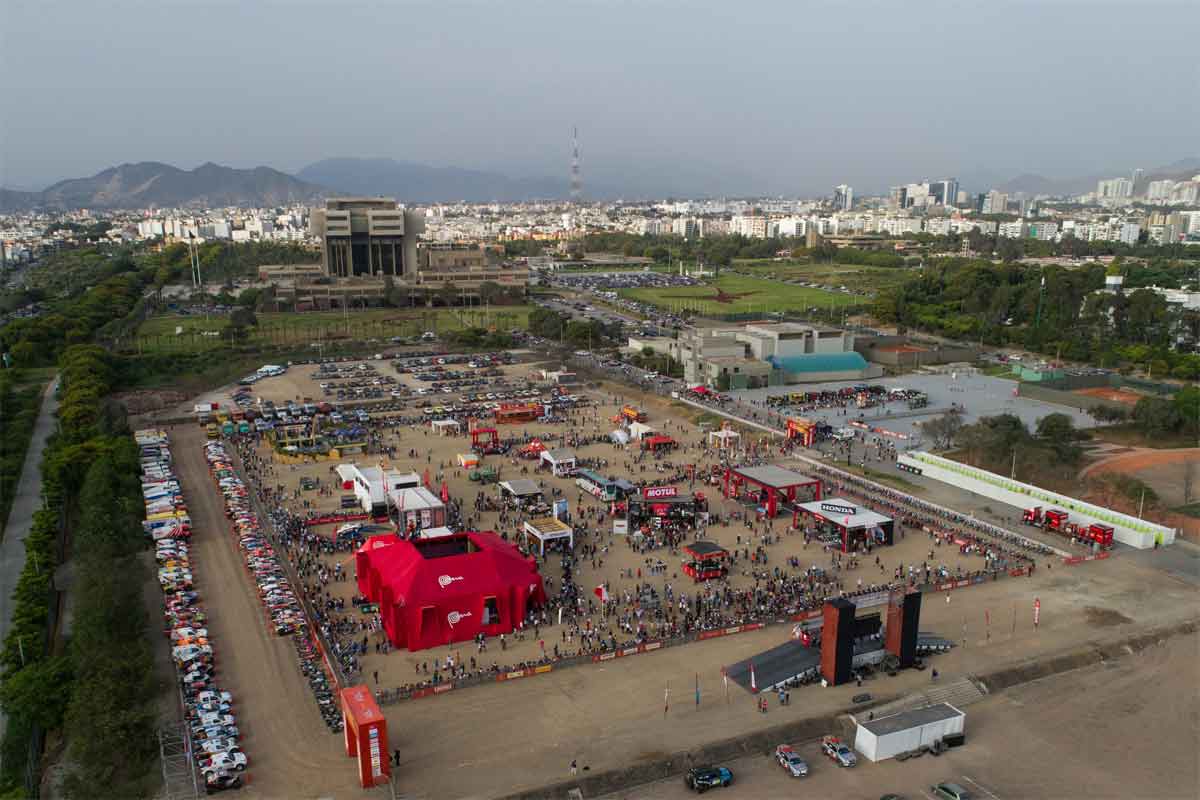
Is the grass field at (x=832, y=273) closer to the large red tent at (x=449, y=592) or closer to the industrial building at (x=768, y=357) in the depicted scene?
the industrial building at (x=768, y=357)

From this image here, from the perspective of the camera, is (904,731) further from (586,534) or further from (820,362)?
(820,362)

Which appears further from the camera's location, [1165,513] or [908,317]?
[908,317]

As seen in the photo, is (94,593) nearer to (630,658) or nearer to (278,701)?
(278,701)

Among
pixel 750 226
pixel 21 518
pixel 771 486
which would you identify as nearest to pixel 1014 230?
pixel 750 226

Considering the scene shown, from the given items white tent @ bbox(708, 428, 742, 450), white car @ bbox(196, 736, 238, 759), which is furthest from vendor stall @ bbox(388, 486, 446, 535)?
white tent @ bbox(708, 428, 742, 450)

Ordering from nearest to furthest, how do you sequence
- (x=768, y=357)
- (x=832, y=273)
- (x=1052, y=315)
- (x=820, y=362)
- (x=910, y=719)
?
1. (x=910, y=719)
2. (x=820, y=362)
3. (x=768, y=357)
4. (x=1052, y=315)
5. (x=832, y=273)

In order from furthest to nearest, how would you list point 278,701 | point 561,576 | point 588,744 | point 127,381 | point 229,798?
point 127,381, point 561,576, point 278,701, point 588,744, point 229,798

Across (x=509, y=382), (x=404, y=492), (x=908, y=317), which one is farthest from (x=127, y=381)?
(x=908, y=317)

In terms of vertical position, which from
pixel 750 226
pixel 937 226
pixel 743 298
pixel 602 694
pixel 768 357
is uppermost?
pixel 937 226
